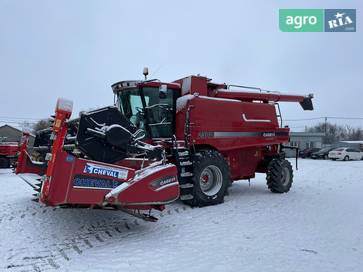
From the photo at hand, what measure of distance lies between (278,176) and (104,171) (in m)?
5.80

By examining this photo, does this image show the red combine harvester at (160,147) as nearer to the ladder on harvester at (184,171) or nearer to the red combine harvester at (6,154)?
the ladder on harvester at (184,171)

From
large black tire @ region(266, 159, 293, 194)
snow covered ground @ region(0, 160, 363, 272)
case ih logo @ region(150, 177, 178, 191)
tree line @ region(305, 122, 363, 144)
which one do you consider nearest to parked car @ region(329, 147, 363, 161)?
large black tire @ region(266, 159, 293, 194)

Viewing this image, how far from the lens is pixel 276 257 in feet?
14.7

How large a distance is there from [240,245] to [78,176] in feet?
7.48

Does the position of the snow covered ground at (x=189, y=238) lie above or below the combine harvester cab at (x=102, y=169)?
below

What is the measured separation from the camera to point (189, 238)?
5270mm

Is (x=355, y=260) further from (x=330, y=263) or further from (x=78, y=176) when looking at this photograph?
(x=78, y=176)

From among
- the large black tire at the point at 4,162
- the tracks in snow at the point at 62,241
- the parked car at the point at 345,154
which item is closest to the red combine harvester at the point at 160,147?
the tracks in snow at the point at 62,241

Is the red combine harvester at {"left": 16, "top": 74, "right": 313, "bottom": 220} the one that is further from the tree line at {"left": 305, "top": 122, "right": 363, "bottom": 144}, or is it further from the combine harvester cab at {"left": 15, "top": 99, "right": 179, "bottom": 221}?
the tree line at {"left": 305, "top": 122, "right": 363, "bottom": 144}

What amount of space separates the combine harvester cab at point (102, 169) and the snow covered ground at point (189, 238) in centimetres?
50

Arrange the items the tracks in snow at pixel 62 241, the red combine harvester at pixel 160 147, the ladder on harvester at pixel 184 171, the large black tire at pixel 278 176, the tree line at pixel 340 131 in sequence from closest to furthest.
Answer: the tracks in snow at pixel 62 241 → the red combine harvester at pixel 160 147 → the ladder on harvester at pixel 184 171 → the large black tire at pixel 278 176 → the tree line at pixel 340 131

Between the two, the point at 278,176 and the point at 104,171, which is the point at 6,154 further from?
the point at 104,171

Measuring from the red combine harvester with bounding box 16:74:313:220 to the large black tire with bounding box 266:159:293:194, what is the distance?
3 centimetres

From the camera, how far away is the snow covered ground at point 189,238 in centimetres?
424
